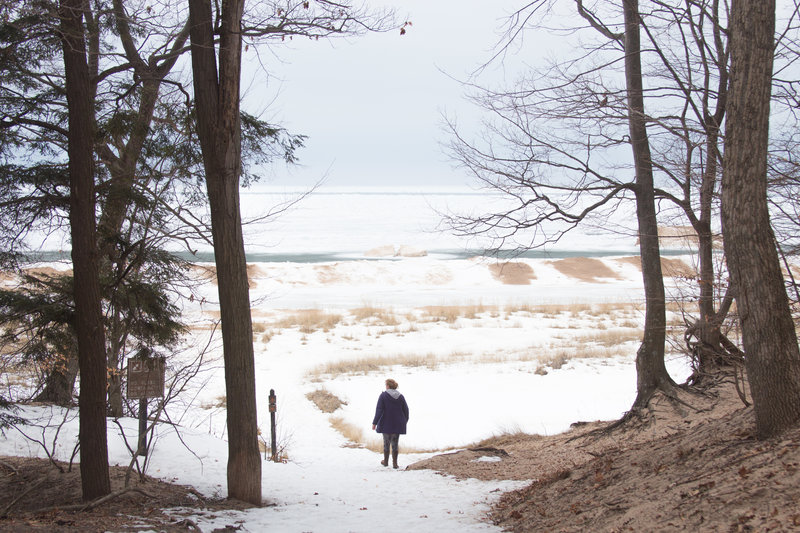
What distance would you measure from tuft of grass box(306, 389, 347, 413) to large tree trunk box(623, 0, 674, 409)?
25.5 ft

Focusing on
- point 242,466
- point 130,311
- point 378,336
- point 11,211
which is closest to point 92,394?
point 130,311

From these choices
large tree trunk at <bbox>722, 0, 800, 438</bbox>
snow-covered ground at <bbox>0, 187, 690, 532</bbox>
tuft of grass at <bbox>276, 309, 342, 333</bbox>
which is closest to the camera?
large tree trunk at <bbox>722, 0, 800, 438</bbox>

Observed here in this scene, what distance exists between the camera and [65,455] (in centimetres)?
880

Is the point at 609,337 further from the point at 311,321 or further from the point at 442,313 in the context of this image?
the point at 311,321

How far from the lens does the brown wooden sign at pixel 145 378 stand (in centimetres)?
822

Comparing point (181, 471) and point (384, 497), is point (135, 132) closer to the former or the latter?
point (181, 471)

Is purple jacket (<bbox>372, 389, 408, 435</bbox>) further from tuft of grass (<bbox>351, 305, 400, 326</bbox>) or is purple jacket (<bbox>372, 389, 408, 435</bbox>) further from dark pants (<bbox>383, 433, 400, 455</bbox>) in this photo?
tuft of grass (<bbox>351, 305, 400, 326</bbox>)

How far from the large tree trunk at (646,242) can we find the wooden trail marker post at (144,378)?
6.98 metres

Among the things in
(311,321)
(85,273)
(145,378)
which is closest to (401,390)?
(145,378)

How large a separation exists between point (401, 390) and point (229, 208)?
10.3 metres

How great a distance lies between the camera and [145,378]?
328 inches

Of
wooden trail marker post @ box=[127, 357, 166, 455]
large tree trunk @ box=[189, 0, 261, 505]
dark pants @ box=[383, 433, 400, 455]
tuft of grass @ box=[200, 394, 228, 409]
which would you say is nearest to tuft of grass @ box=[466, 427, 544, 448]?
dark pants @ box=[383, 433, 400, 455]

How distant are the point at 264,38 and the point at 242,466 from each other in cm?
501

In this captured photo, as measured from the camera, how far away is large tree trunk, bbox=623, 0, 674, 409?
964 centimetres
